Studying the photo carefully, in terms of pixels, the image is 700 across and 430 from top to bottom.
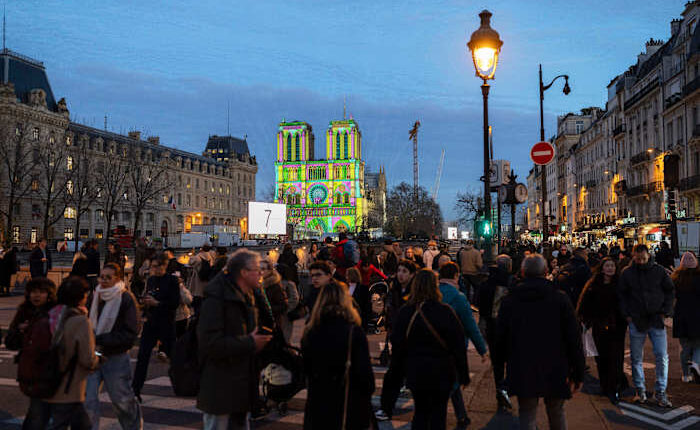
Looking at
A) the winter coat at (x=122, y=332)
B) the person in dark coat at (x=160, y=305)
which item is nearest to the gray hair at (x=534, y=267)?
the winter coat at (x=122, y=332)

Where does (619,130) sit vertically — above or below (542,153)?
above

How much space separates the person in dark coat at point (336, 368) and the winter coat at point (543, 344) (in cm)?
138

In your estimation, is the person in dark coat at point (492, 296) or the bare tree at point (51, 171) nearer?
the person in dark coat at point (492, 296)

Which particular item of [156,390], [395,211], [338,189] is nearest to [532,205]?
[395,211]

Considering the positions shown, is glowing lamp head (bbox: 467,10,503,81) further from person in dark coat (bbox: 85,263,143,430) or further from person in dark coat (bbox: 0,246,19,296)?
person in dark coat (bbox: 0,246,19,296)

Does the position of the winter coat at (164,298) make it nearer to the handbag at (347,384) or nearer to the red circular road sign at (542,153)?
the handbag at (347,384)

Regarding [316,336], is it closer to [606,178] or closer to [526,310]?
[526,310]

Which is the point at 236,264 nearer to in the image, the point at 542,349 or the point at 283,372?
the point at 283,372

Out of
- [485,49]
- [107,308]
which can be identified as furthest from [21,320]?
[485,49]

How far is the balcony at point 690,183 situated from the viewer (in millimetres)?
36650

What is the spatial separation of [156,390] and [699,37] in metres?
41.5

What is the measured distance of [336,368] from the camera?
4051 mm

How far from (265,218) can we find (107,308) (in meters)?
25.4

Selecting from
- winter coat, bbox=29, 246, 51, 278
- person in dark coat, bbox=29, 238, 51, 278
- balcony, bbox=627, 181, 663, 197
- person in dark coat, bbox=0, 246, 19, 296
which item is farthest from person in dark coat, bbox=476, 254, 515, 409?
balcony, bbox=627, 181, 663, 197
